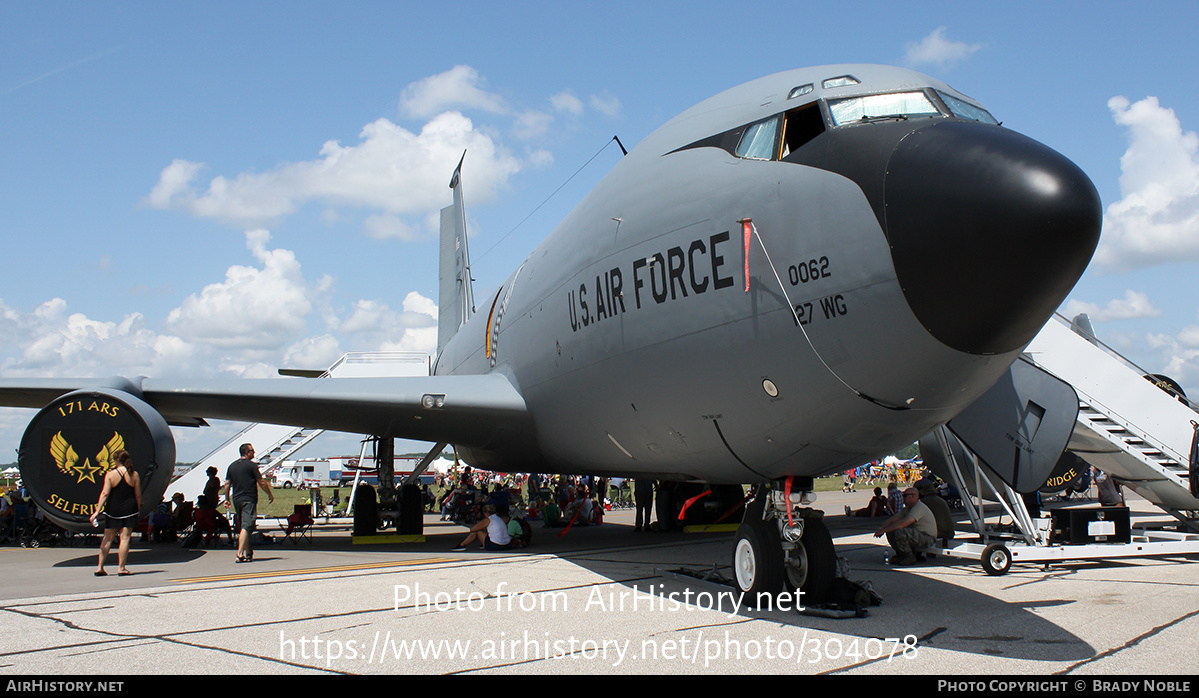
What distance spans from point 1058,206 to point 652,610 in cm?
419

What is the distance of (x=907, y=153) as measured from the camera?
204 inches

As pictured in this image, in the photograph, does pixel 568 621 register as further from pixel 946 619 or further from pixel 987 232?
pixel 987 232

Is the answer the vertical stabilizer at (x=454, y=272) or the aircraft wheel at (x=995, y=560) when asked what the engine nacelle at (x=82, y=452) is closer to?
the aircraft wheel at (x=995, y=560)

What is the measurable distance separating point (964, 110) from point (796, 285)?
77.5 inches

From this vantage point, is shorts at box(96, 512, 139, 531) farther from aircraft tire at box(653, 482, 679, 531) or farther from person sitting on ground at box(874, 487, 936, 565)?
person sitting on ground at box(874, 487, 936, 565)

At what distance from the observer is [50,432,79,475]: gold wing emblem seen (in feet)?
35.0

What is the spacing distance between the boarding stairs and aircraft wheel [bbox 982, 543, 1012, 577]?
438cm

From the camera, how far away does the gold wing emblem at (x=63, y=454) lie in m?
10.7

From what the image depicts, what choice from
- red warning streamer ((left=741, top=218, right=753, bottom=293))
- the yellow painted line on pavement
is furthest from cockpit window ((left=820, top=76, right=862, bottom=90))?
the yellow painted line on pavement

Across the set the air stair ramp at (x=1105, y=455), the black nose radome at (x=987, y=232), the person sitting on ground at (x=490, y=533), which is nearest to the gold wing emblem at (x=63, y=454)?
the person sitting on ground at (x=490, y=533)

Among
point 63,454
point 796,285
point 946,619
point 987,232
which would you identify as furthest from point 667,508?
point 987,232

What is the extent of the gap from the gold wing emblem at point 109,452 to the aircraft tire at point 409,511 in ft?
16.5

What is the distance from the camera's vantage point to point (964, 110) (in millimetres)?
6129

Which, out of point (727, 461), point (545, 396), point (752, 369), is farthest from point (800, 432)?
point (545, 396)
